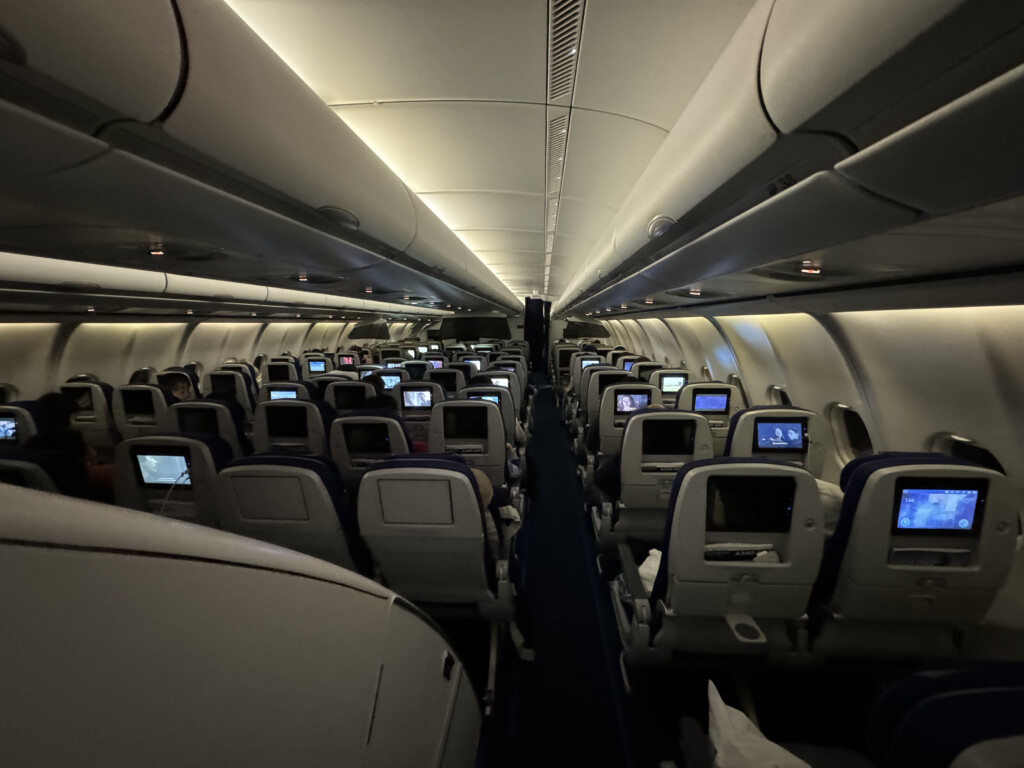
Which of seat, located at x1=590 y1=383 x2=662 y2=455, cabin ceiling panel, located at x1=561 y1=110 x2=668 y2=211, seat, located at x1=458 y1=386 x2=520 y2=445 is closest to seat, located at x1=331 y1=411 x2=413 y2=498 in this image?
seat, located at x1=458 y1=386 x2=520 y2=445

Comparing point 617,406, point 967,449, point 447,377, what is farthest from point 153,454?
point 967,449

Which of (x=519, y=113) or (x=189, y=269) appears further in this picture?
(x=189, y=269)

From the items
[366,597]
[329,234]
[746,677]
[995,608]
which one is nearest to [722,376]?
[995,608]

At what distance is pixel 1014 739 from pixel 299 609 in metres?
1.38

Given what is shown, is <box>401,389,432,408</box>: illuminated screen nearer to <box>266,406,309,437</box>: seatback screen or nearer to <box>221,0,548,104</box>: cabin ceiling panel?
<box>266,406,309,437</box>: seatback screen

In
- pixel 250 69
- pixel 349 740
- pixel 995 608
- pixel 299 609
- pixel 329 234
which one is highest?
pixel 250 69

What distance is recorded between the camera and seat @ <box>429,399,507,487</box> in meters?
4.80

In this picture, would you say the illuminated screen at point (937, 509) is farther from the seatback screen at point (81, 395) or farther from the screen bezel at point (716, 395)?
the seatback screen at point (81, 395)

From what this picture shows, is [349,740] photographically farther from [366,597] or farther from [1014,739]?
[1014,739]

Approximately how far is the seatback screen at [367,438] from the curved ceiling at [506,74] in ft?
8.26

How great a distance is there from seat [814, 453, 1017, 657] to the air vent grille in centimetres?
254

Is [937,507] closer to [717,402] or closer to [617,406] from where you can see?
[617,406]

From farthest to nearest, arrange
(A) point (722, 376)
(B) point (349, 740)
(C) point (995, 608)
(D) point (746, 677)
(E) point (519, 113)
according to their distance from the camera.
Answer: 1. (A) point (722, 376)
2. (C) point (995, 608)
3. (D) point (746, 677)
4. (E) point (519, 113)
5. (B) point (349, 740)

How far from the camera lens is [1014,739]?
0.82m
